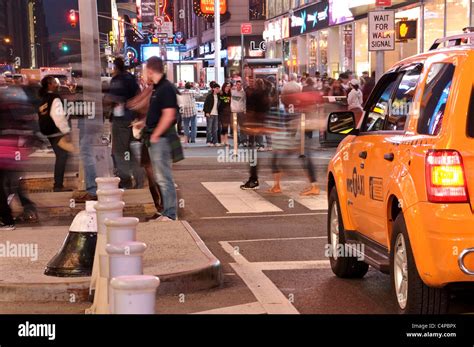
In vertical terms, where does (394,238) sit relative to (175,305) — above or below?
above

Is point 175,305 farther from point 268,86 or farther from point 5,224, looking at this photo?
point 268,86

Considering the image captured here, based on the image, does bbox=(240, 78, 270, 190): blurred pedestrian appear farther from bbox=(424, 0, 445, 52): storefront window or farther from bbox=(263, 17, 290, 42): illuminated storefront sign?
bbox=(263, 17, 290, 42): illuminated storefront sign

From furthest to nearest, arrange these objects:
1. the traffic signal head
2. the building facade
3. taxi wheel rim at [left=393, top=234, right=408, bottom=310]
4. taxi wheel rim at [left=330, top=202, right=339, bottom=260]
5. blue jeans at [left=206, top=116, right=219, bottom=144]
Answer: the traffic signal head
the building facade
blue jeans at [left=206, top=116, right=219, bottom=144]
taxi wheel rim at [left=330, top=202, right=339, bottom=260]
taxi wheel rim at [left=393, top=234, right=408, bottom=310]

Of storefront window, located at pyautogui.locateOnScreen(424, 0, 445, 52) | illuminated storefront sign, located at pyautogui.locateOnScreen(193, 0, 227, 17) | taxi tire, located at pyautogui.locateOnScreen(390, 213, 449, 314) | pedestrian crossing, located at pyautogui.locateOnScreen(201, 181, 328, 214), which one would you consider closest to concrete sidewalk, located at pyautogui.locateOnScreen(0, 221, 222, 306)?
taxi tire, located at pyautogui.locateOnScreen(390, 213, 449, 314)

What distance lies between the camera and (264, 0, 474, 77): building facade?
93.5 feet

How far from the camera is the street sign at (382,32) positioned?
17484mm

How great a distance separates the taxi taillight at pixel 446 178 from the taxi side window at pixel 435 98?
244mm

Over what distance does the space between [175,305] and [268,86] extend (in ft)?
33.8

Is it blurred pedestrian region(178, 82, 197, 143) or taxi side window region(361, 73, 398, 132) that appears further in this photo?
blurred pedestrian region(178, 82, 197, 143)

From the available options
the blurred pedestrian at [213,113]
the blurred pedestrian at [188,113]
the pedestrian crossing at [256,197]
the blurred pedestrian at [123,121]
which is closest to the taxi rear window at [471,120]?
the pedestrian crossing at [256,197]

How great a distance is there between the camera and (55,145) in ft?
48.6

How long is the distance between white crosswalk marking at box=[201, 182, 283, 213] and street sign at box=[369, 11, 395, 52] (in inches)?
148

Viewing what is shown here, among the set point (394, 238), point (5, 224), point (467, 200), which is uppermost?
point (467, 200)
